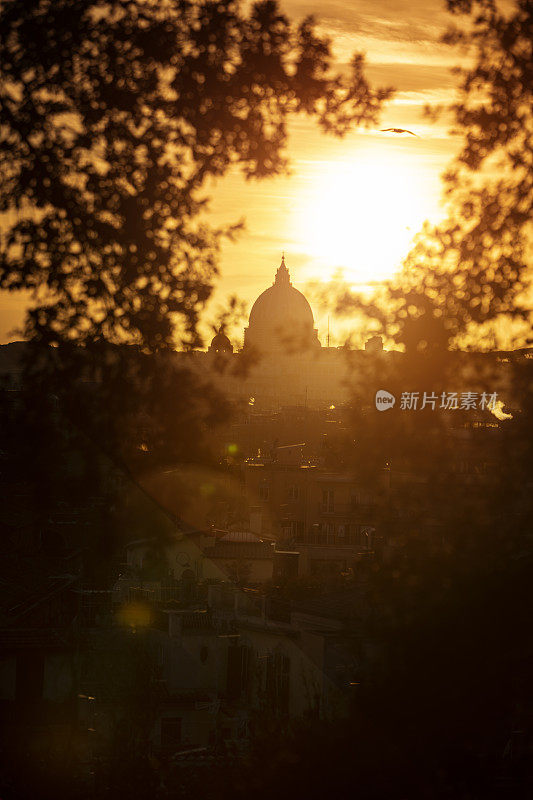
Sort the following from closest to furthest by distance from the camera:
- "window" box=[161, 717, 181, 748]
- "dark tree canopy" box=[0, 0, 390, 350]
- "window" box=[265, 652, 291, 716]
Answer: "dark tree canopy" box=[0, 0, 390, 350] < "window" box=[265, 652, 291, 716] < "window" box=[161, 717, 181, 748]

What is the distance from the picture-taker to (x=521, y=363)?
2.63 meters

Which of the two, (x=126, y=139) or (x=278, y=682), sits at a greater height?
(x=126, y=139)

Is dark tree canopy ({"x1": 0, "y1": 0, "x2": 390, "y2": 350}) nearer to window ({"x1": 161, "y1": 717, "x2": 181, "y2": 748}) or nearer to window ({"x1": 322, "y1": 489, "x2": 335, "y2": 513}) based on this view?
window ({"x1": 161, "y1": 717, "x2": 181, "y2": 748})

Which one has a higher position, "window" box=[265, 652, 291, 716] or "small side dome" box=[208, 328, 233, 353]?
"small side dome" box=[208, 328, 233, 353]

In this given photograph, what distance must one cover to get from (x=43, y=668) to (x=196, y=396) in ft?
13.9

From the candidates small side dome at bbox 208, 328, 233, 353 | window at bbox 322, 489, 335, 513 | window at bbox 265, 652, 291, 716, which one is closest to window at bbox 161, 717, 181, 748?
window at bbox 265, 652, 291, 716

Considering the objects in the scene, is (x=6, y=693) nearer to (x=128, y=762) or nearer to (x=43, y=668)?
(x=43, y=668)

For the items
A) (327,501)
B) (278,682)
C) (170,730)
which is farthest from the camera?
(327,501)

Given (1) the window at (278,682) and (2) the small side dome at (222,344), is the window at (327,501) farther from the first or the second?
(2) the small side dome at (222,344)

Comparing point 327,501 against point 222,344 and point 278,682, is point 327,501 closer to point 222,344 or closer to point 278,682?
point 278,682

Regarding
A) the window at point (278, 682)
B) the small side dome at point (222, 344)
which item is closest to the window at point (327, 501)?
the window at point (278, 682)

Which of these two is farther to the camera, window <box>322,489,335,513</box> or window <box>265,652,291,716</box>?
window <box>322,489,335,513</box>

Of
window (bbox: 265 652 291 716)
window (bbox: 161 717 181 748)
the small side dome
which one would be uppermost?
the small side dome

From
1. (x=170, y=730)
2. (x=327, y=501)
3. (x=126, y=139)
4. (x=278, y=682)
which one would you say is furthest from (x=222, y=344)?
(x=327, y=501)
